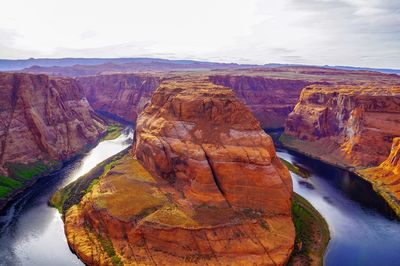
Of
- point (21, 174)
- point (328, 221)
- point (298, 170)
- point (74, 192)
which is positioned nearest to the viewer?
point (328, 221)

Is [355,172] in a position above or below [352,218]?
below

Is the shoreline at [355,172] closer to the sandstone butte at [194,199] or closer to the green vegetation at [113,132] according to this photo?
the sandstone butte at [194,199]

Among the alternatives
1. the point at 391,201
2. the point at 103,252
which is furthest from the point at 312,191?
the point at 103,252

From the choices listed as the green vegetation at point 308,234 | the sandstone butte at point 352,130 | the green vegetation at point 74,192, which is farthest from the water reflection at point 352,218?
the green vegetation at point 74,192

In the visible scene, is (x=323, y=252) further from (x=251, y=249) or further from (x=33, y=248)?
(x=33, y=248)

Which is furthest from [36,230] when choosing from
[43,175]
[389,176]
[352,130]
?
[352,130]

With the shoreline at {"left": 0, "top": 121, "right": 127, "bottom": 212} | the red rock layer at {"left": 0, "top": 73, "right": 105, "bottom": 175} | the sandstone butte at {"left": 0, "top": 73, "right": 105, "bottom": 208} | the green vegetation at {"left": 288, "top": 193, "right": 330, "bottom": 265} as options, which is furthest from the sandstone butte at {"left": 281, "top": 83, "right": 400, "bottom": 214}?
the sandstone butte at {"left": 0, "top": 73, "right": 105, "bottom": 208}

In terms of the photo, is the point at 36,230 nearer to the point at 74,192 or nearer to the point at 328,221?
the point at 74,192

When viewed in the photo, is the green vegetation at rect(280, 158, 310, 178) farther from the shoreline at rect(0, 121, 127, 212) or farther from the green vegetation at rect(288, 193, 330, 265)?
the shoreline at rect(0, 121, 127, 212)
